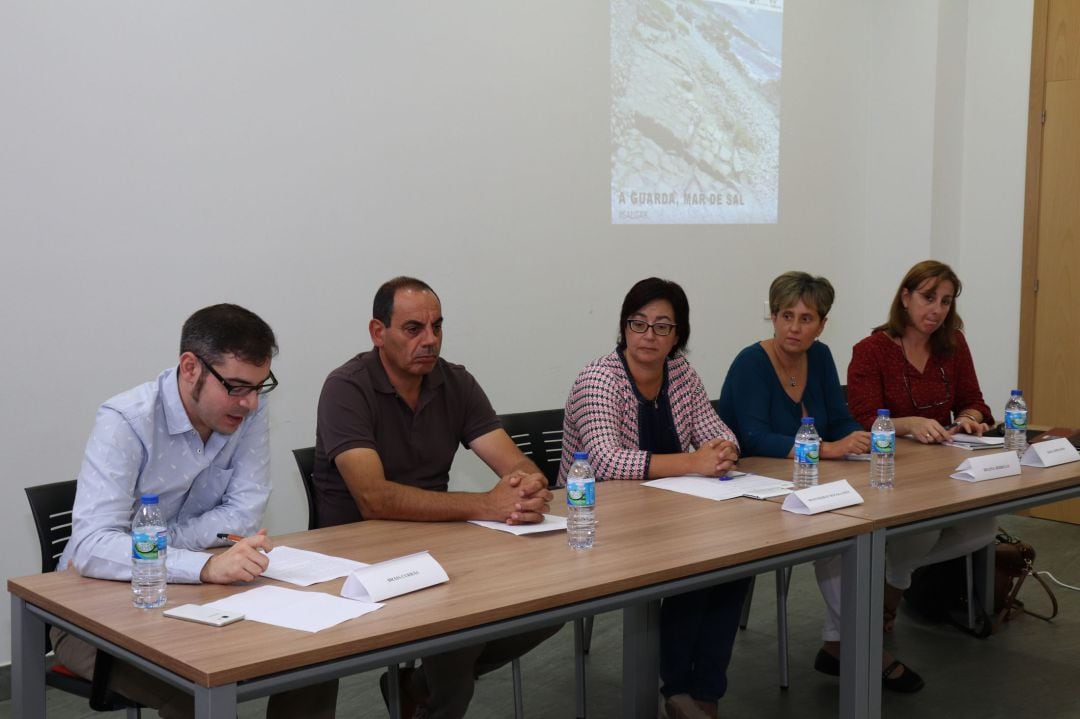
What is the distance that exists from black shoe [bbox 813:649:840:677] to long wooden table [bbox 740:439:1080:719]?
519 mm

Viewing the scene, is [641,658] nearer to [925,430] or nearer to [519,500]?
[519,500]

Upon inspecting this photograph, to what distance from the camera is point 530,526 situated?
258cm

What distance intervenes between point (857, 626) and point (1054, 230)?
12.6 feet

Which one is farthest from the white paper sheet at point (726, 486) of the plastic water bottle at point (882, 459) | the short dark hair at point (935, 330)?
the short dark hair at point (935, 330)

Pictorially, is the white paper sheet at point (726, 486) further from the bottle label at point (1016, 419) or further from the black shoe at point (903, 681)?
the bottle label at point (1016, 419)

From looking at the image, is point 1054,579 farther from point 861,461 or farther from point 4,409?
point 4,409

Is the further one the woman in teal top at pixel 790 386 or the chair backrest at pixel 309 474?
the woman in teal top at pixel 790 386

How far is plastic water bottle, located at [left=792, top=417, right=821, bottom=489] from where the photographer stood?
3.08 meters

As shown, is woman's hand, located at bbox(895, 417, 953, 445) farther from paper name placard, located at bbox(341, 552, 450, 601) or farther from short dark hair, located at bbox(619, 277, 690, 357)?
paper name placard, located at bbox(341, 552, 450, 601)

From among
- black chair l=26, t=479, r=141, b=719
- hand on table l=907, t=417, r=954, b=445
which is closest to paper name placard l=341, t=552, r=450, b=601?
black chair l=26, t=479, r=141, b=719

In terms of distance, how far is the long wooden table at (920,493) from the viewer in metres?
2.76

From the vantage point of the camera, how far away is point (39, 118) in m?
3.50

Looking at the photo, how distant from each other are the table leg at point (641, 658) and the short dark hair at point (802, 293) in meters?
1.17

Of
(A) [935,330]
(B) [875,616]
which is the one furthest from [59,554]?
(A) [935,330]
